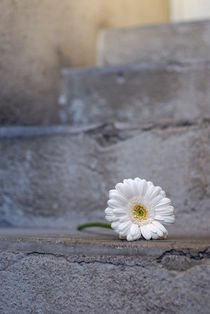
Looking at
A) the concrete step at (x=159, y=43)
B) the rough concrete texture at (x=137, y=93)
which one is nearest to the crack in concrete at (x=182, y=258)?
the rough concrete texture at (x=137, y=93)

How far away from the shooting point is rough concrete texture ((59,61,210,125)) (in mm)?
1127

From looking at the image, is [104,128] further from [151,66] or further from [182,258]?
[182,258]

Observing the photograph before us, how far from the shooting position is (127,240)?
61 centimetres

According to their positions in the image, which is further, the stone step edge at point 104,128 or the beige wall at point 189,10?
the beige wall at point 189,10

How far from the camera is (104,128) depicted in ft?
3.20

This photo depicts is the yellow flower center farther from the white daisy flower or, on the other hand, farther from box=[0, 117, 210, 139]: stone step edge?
box=[0, 117, 210, 139]: stone step edge

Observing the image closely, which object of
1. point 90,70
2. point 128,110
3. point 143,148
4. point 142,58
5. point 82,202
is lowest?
point 82,202

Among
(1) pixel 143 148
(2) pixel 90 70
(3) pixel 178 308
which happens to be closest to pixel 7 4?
(2) pixel 90 70

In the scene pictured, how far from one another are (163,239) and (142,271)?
10cm

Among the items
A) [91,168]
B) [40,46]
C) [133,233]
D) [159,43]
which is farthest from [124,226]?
[159,43]

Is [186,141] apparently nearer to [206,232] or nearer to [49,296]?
[206,232]

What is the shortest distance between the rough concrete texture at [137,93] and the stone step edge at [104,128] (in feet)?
0.66

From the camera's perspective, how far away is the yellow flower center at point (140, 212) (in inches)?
24.7

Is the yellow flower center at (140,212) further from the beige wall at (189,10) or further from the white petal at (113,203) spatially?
the beige wall at (189,10)
